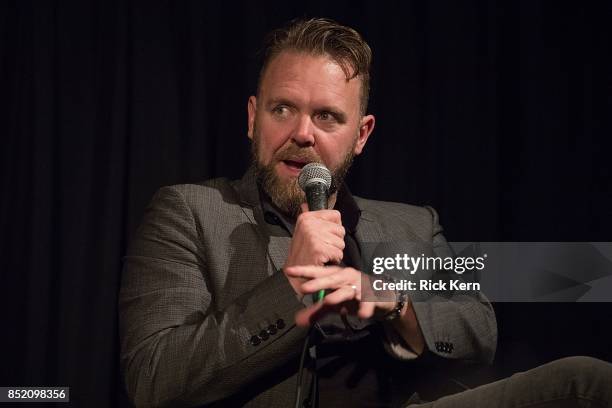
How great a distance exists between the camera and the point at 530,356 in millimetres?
2482

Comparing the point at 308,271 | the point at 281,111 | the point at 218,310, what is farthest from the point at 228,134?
the point at 308,271

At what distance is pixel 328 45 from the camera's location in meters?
1.79

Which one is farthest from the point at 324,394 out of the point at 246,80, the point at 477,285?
the point at 246,80

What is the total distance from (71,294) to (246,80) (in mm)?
936

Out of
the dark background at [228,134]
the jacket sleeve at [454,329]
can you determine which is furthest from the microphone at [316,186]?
the dark background at [228,134]

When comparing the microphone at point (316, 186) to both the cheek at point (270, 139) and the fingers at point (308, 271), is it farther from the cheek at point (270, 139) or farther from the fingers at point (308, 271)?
the cheek at point (270, 139)

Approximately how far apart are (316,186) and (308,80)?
478 millimetres

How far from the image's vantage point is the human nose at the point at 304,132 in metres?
1.68

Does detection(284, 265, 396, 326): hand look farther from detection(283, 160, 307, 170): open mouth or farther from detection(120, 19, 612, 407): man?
detection(283, 160, 307, 170): open mouth

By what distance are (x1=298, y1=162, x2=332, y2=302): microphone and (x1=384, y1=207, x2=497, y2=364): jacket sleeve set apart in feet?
1.32

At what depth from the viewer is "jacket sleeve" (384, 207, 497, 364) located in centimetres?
155

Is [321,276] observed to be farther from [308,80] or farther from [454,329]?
[308,80]

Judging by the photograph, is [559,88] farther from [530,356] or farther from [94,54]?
[94,54]

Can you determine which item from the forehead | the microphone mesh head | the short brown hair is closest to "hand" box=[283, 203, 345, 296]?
the microphone mesh head
